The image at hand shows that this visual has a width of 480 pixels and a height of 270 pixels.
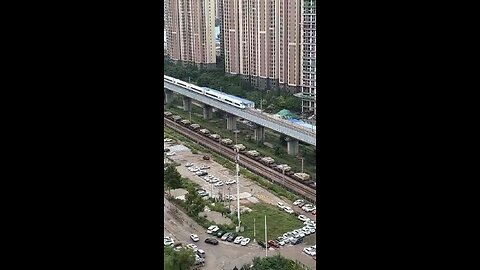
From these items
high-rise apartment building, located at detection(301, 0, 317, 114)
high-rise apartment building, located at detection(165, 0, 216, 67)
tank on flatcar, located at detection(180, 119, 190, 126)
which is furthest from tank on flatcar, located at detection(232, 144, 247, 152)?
high-rise apartment building, located at detection(301, 0, 317, 114)

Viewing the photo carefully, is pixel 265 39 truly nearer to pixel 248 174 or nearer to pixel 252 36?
pixel 252 36

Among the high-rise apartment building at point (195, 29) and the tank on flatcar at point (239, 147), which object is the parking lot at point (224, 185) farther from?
the high-rise apartment building at point (195, 29)

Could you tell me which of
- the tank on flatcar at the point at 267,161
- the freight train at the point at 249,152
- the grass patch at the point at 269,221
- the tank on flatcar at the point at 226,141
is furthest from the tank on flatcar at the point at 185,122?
the grass patch at the point at 269,221
